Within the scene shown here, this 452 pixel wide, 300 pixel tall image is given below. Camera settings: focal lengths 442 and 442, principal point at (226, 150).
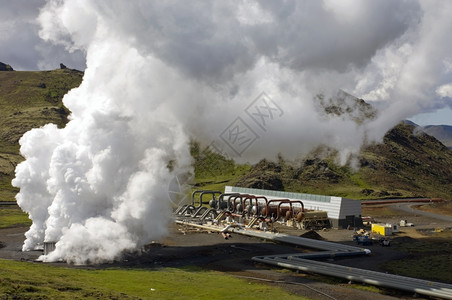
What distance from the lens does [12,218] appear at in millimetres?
A: 138250

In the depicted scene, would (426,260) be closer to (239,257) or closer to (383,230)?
(239,257)

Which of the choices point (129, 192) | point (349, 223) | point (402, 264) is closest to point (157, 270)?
point (129, 192)

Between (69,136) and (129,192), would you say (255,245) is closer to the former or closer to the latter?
(129,192)

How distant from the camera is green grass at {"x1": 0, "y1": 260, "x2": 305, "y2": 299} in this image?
125 feet

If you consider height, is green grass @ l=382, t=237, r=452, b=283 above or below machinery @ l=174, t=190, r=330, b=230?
below

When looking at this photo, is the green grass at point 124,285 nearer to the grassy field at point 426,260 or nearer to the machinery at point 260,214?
the grassy field at point 426,260

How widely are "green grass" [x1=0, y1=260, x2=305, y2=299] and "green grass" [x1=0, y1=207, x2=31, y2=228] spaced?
72.9m

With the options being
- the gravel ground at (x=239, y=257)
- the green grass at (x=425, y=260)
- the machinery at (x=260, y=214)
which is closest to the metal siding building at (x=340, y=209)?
the machinery at (x=260, y=214)

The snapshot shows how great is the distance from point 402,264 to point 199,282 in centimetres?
3314

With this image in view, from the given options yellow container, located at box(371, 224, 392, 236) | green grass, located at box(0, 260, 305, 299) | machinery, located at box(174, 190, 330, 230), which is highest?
machinery, located at box(174, 190, 330, 230)

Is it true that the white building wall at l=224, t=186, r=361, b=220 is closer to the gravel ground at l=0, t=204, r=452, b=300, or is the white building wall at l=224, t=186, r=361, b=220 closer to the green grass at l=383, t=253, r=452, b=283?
the gravel ground at l=0, t=204, r=452, b=300

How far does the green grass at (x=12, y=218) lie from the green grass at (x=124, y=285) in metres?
72.9

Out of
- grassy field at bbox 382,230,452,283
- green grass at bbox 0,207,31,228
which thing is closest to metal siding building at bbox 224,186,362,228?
grassy field at bbox 382,230,452,283

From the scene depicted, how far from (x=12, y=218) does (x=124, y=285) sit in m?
Result: 106
